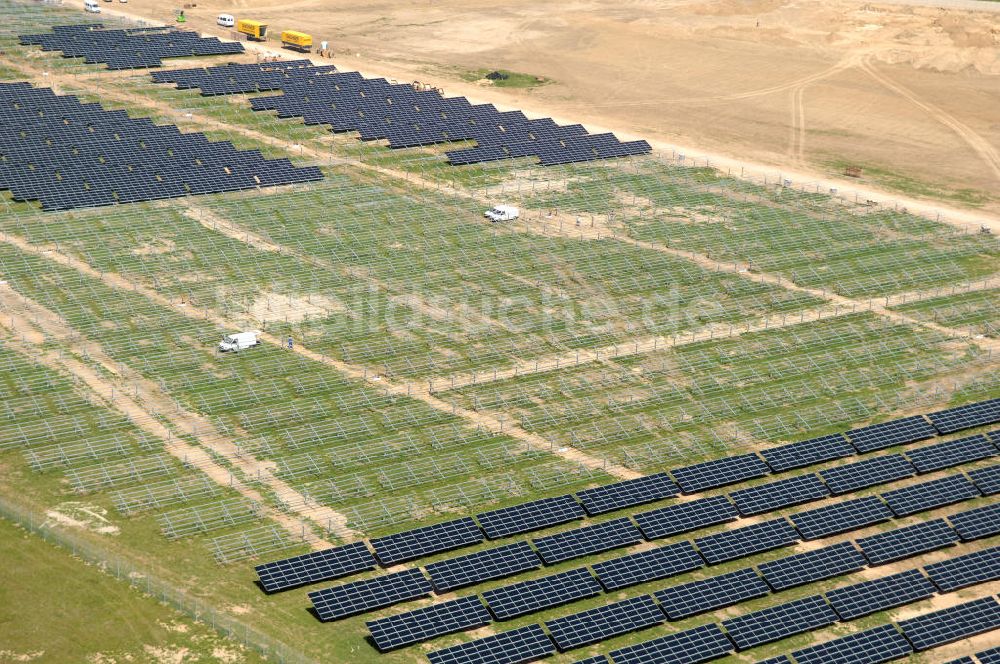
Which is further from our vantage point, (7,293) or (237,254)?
(237,254)

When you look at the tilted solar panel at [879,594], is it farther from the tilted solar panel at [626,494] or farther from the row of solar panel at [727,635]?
the tilted solar panel at [626,494]

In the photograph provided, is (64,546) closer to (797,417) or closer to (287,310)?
(287,310)

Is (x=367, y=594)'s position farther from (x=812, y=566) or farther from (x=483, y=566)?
(x=812, y=566)

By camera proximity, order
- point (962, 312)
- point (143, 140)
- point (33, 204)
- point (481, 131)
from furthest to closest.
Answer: point (481, 131), point (143, 140), point (33, 204), point (962, 312)

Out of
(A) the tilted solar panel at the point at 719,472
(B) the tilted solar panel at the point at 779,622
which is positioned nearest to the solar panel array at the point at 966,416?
(A) the tilted solar panel at the point at 719,472

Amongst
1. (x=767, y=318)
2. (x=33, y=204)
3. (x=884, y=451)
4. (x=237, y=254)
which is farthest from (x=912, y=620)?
(x=33, y=204)

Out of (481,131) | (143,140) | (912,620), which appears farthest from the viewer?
(481,131)
